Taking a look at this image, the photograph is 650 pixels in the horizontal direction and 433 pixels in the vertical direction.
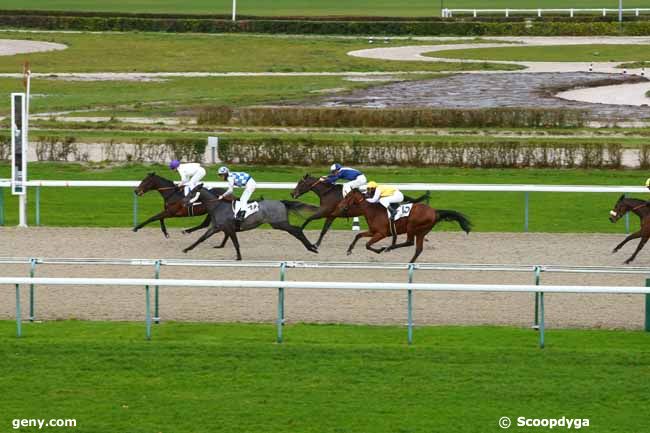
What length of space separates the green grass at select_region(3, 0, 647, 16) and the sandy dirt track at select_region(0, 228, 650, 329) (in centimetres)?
4884

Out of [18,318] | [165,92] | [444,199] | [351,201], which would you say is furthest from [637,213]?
[165,92]

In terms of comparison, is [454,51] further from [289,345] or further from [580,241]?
[289,345]

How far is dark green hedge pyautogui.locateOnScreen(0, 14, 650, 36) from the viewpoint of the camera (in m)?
55.1

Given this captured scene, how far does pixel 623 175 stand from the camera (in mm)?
21703

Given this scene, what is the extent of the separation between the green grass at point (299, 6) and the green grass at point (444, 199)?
143ft

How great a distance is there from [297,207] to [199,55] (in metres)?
31.9

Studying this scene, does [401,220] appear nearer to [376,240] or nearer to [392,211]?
[392,211]

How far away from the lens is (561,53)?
158ft

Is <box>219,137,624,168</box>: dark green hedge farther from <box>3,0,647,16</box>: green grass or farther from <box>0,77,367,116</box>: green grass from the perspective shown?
<box>3,0,647,16</box>: green grass

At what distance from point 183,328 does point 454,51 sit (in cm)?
3885

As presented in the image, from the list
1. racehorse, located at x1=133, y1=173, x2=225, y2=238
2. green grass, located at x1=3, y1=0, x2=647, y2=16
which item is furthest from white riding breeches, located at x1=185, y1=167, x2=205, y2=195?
green grass, located at x1=3, y1=0, x2=647, y2=16

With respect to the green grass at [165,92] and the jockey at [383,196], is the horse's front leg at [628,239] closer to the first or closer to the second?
the jockey at [383,196]

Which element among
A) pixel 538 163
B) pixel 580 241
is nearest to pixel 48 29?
pixel 538 163

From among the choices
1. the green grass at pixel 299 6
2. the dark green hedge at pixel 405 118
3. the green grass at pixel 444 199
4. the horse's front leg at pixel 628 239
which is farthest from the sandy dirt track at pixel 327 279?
the green grass at pixel 299 6
